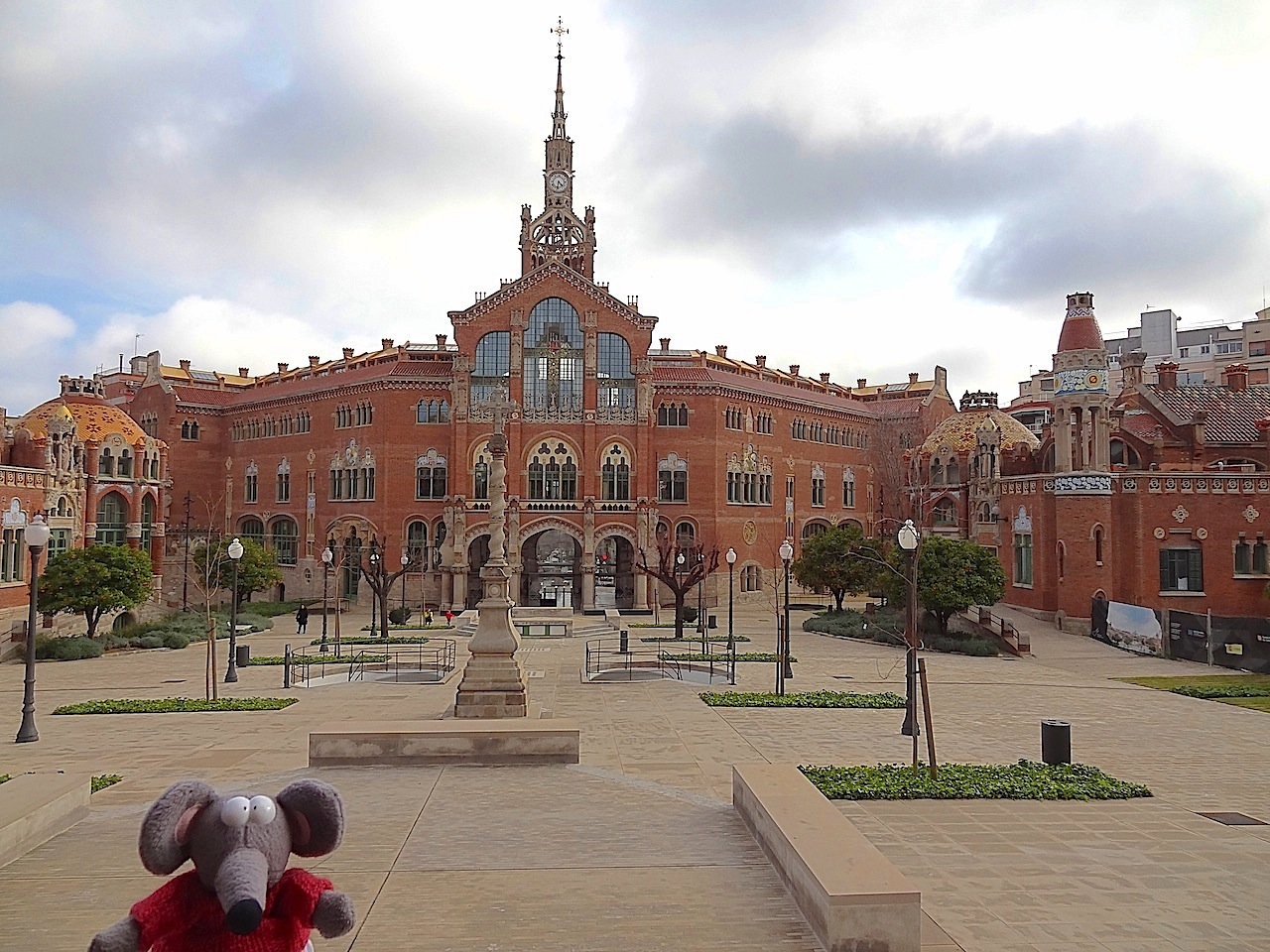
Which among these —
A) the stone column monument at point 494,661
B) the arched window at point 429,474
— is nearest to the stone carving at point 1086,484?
the stone column monument at point 494,661

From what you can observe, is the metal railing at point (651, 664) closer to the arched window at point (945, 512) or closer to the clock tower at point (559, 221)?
the arched window at point (945, 512)

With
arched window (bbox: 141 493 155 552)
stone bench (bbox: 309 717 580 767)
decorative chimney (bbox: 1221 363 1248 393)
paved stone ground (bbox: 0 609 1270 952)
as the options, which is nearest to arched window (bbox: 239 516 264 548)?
arched window (bbox: 141 493 155 552)

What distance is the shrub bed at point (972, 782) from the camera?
13.1 metres

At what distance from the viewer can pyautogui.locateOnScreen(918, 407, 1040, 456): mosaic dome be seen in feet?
185

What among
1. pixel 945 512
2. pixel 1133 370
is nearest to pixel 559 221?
pixel 945 512

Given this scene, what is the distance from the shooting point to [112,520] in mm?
52562

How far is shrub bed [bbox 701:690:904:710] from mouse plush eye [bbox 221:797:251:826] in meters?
17.9

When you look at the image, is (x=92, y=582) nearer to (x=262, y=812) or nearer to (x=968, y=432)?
(x=262, y=812)

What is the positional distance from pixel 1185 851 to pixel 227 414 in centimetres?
6933

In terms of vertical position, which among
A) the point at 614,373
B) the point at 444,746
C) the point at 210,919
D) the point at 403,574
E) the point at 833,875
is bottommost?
the point at 444,746

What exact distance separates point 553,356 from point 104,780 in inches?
1751

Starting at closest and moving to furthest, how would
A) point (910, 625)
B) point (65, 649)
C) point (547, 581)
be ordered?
1. point (910, 625)
2. point (65, 649)
3. point (547, 581)

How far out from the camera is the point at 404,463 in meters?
57.9

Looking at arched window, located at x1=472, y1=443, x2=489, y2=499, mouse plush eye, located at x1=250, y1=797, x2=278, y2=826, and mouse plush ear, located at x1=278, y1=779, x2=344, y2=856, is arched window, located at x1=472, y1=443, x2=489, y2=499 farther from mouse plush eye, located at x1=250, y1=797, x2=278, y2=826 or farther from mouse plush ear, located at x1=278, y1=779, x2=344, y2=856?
mouse plush eye, located at x1=250, y1=797, x2=278, y2=826
